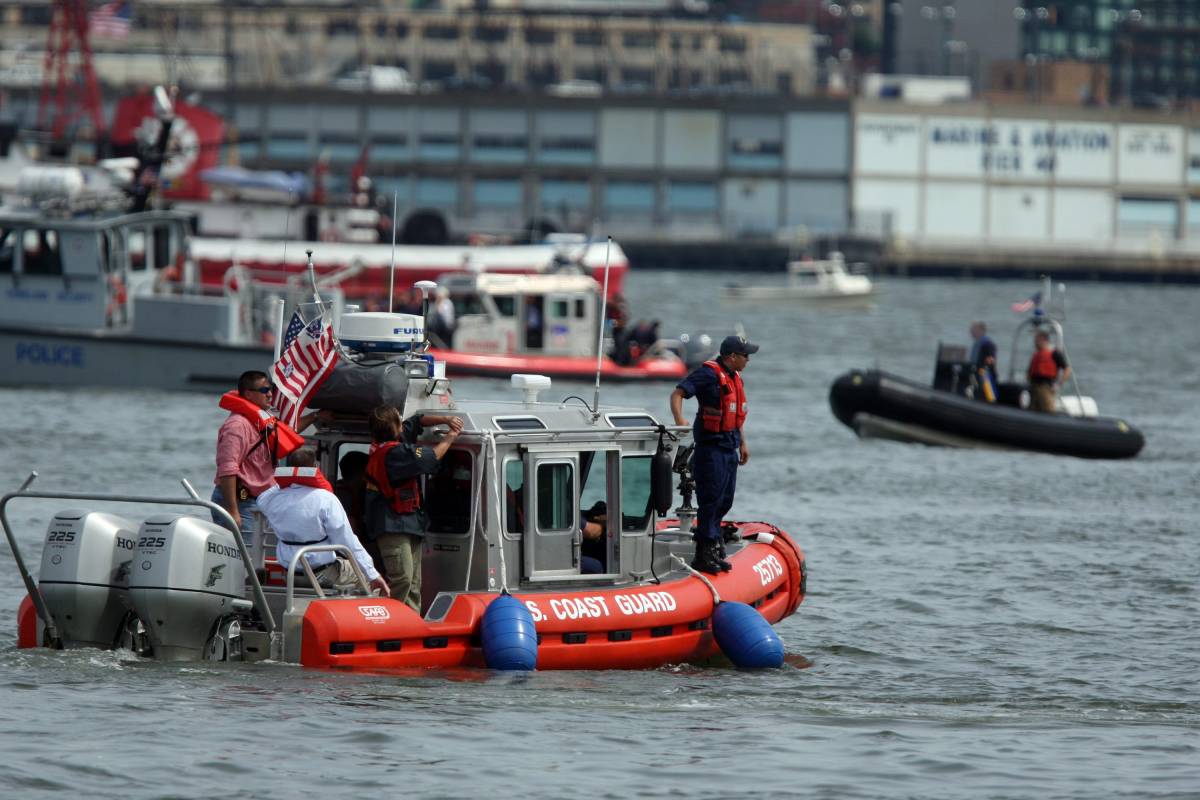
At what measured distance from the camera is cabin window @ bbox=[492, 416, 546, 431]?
13953mm

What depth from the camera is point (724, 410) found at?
14.9 metres

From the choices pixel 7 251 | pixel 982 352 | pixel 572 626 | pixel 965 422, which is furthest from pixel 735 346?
pixel 7 251

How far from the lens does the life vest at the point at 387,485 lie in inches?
530

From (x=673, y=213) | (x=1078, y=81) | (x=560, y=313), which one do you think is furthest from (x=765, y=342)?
(x=1078, y=81)

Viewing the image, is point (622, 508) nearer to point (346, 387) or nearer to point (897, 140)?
point (346, 387)

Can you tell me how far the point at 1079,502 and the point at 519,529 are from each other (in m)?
13.8

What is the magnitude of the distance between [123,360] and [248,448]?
20.9 m

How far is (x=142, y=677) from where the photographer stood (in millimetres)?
13117

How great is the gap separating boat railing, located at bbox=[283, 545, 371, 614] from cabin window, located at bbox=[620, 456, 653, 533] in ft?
6.95

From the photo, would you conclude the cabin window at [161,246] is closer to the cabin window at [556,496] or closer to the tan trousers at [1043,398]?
the tan trousers at [1043,398]

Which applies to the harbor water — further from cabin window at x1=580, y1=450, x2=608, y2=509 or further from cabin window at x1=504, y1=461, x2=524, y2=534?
cabin window at x1=580, y1=450, x2=608, y2=509

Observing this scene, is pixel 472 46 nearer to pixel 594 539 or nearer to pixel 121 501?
pixel 594 539

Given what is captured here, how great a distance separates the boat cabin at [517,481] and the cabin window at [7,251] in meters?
21.0

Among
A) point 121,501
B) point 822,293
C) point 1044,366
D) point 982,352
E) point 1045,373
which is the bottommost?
point 822,293
